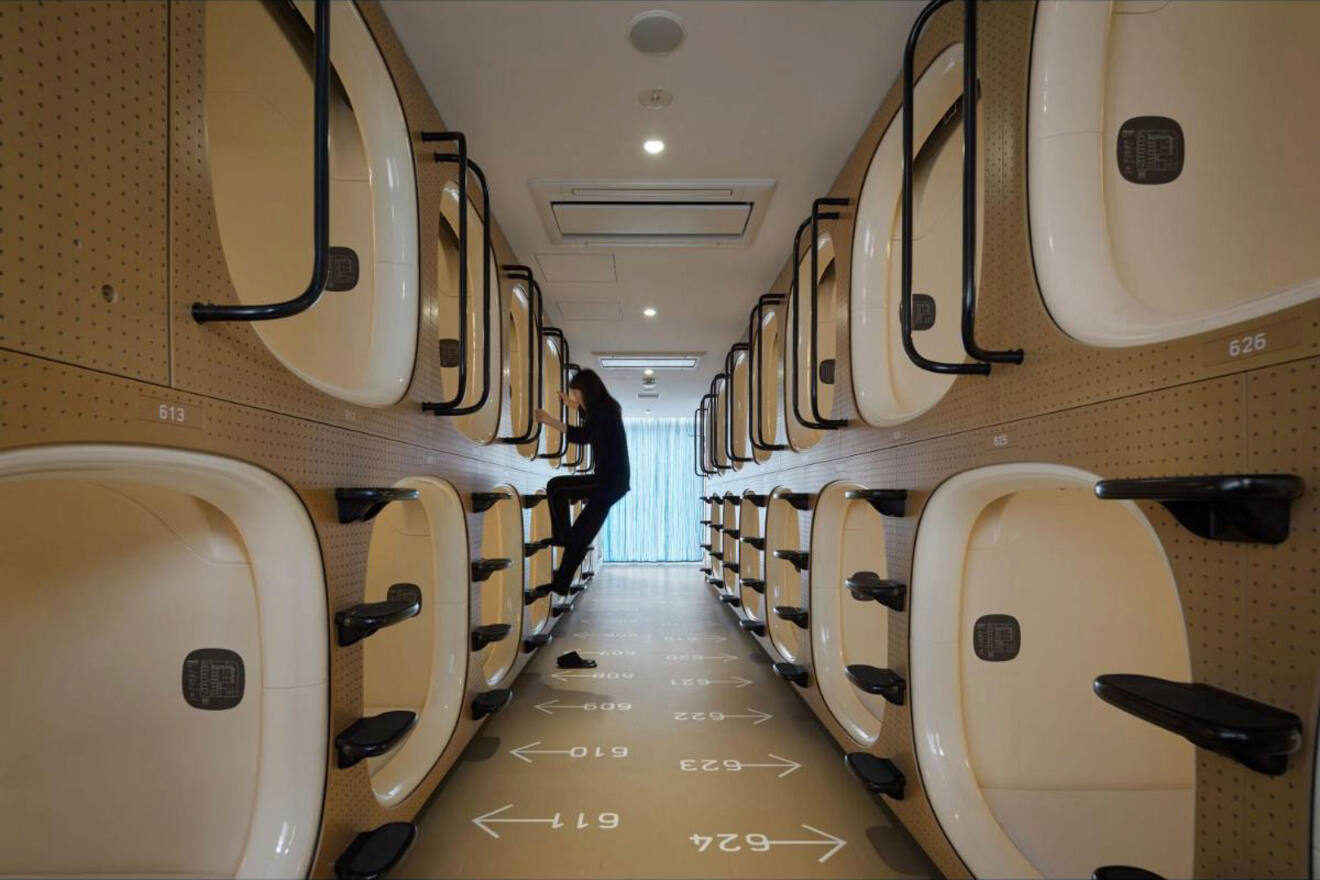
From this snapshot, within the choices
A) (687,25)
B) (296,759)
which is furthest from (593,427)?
(296,759)

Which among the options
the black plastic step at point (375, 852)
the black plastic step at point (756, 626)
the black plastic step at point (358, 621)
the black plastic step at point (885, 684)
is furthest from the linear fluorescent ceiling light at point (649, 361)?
the black plastic step at point (375, 852)

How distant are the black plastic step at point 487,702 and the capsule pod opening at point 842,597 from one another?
177cm

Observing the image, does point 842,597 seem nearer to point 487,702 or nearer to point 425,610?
point 487,702

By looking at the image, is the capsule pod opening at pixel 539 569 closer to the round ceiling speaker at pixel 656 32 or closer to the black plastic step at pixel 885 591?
the black plastic step at pixel 885 591

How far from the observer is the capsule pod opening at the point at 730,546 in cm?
655

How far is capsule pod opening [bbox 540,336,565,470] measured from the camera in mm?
6202

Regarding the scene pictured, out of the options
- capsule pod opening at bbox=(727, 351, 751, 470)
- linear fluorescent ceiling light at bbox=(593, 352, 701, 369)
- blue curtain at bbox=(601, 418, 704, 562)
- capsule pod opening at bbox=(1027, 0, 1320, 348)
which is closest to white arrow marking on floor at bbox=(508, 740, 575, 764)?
capsule pod opening at bbox=(1027, 0, 1320, 348)

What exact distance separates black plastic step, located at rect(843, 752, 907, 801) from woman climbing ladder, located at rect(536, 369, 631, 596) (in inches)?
102

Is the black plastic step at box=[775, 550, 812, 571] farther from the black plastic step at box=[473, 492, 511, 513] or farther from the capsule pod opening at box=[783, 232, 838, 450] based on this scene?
the black plastic step at box=[473, 492, 511, 513]

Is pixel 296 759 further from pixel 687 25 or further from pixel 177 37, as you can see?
pixel 687 25

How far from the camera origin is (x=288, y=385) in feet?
5.44

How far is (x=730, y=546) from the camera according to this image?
7.20m

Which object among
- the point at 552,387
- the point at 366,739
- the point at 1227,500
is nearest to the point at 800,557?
Answer: the point at 366,739

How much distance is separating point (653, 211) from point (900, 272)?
5.74 feet
